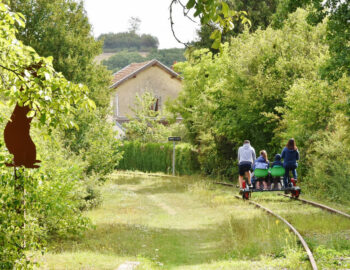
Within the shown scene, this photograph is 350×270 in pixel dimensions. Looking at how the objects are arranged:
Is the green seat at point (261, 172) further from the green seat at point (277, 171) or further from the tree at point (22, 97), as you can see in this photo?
the tree at point (22, 97)

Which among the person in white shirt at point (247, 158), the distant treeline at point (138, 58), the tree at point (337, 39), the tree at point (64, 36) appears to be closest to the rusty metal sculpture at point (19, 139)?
the tree at point (337, 39)

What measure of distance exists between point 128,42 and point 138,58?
102 feet

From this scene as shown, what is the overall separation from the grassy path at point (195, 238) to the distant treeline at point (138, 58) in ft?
286

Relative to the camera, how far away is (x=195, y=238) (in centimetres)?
1298

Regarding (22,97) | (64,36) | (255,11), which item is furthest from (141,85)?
(22,97)

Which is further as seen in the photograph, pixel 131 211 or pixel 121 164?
pixel 121 164

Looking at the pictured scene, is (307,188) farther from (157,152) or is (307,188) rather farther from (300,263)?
(157,152)

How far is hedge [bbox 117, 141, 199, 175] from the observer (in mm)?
35469

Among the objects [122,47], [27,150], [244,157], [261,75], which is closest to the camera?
[27,150]

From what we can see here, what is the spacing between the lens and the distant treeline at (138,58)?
351 ft

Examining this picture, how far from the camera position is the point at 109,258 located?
33.5 ft

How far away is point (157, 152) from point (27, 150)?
110 feet

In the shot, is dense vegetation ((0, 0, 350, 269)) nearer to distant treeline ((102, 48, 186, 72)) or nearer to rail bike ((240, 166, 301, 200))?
rail bike ((240, 166, 301, 200))

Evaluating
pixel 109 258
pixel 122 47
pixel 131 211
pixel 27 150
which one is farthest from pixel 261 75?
pixel 122 47
